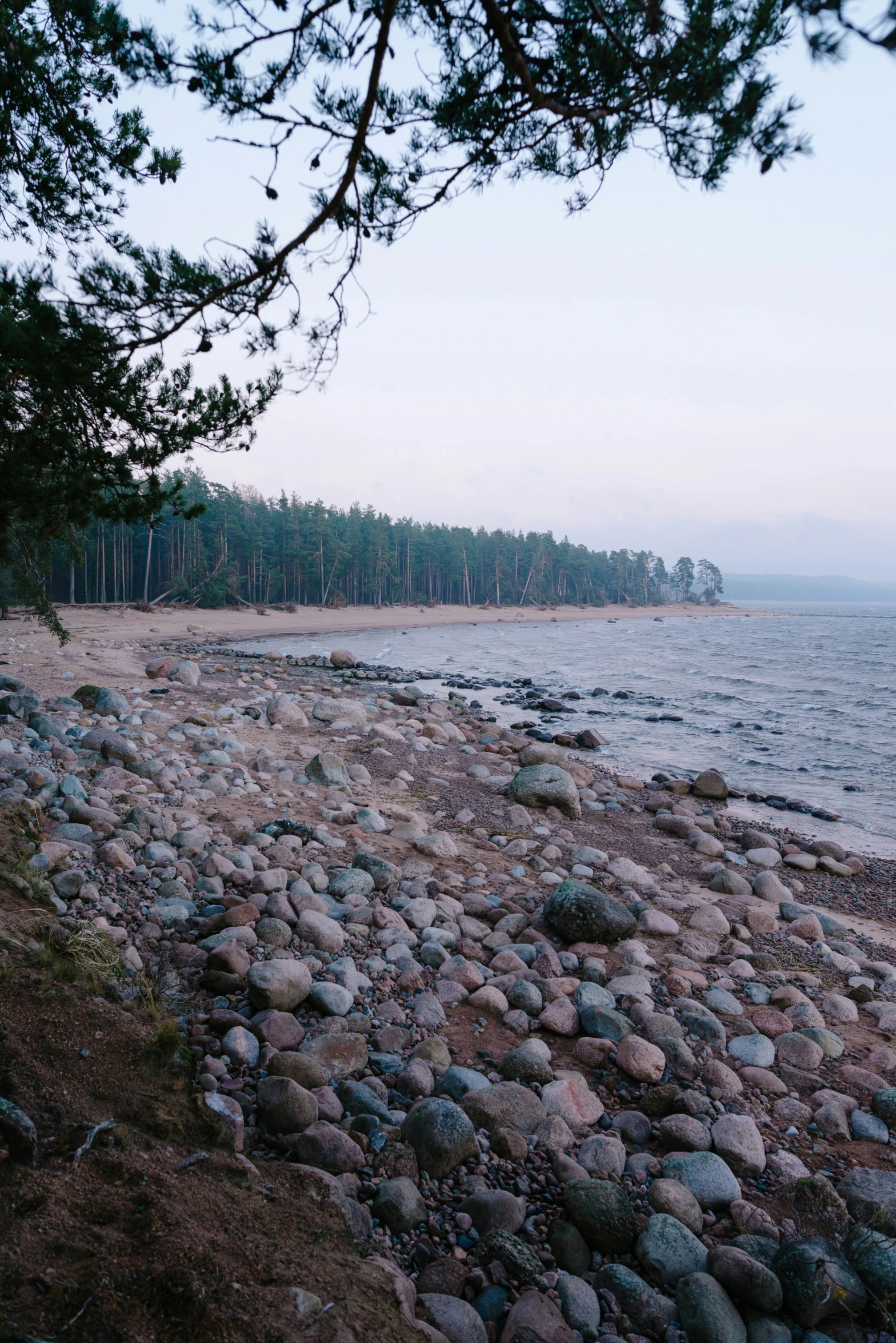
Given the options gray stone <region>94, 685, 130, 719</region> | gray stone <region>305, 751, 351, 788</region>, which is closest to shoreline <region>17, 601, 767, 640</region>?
gray stone <region>94, 685, 130, 719</region>

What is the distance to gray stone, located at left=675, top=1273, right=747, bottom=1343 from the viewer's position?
7.03 feet

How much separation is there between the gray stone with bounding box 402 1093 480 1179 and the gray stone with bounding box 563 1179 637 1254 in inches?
15.7

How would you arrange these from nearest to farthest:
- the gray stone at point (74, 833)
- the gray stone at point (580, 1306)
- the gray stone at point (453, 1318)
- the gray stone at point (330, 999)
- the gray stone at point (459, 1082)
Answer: the gray stone at point (453, 1318), the gray stone at point (580, 1306), the gray stone at point (459, 1082), the gray stone at point (330, 999), the gray stone at point (74, 833)

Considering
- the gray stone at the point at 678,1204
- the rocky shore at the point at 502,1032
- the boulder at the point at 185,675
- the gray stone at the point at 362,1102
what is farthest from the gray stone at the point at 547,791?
the boulder at the point at 185,675

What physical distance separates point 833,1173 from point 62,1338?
2.99 m

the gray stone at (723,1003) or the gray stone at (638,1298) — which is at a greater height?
the gray stone at (638,1298)

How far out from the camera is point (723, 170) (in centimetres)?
332

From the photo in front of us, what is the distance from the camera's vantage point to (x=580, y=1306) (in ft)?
7.13

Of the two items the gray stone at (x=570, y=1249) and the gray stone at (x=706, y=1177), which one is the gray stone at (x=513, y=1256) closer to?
the gray stone at (x=570, y=1249)

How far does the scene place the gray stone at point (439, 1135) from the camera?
8.54 feet

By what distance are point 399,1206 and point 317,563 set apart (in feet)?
203

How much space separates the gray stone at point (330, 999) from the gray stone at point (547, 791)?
494cm

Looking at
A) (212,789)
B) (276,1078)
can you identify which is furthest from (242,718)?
(276,1078)

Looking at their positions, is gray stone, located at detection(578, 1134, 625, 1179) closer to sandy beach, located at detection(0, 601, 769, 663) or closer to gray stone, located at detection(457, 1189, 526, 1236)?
gray stone, located at detection(457, 1189, 526, 1236)
